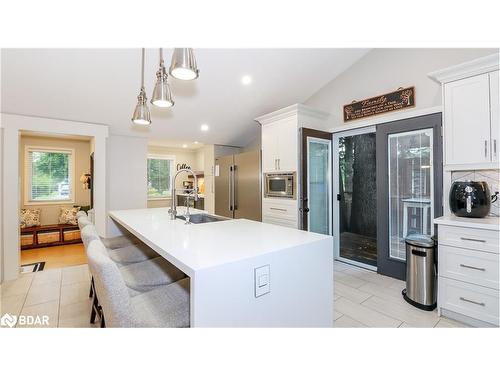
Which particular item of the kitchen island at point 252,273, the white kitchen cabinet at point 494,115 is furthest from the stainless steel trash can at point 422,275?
the kitchen island at point 252,273

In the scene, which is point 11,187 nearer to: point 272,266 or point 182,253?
point 182,253

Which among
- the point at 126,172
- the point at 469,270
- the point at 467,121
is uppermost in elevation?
the point at 467,121

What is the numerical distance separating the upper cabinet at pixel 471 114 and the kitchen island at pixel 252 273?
1.62 metres

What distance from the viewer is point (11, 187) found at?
3018 millimetres

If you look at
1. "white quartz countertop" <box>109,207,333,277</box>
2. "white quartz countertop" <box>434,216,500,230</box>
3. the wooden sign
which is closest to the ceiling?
the wooden sign

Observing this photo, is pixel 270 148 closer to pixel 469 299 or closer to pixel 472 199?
pixel 472 199

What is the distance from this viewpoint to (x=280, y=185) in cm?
347

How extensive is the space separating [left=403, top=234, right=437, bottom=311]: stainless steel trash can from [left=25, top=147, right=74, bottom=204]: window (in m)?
6.15

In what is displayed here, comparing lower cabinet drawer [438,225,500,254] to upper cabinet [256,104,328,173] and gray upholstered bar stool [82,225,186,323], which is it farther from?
gray upholstered bar stool [82,225,186,323]

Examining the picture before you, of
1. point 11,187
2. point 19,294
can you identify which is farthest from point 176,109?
point 19,294

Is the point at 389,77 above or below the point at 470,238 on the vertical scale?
above

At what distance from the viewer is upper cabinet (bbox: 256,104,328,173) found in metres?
3.25

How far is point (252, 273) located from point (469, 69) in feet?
8.15

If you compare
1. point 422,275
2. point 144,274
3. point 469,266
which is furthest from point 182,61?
point 422,275
